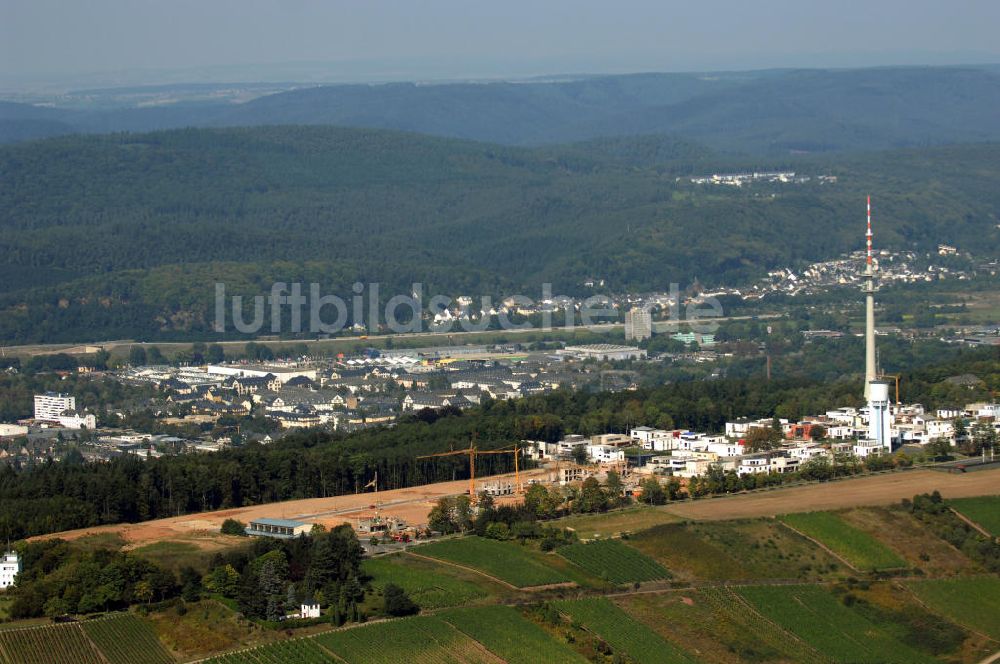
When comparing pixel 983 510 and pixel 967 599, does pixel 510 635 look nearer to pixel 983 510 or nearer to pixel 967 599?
pixel 967 599

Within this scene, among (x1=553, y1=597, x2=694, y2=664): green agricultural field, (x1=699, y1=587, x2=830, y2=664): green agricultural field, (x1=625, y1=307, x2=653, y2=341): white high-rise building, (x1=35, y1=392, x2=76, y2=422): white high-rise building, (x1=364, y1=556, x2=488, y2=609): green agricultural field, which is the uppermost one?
(x1=364, y1=556, x2=488, y2=609): green agricultural field

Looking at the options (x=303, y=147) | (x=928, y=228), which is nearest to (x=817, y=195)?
(x=928, y=228)

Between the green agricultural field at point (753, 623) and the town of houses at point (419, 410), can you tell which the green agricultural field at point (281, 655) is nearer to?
the green agricultural field at point (753, 623)

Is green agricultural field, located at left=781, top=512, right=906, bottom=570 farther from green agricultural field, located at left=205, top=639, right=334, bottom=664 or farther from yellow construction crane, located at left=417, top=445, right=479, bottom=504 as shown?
green agricultural field, located at left=205, top=639, right=334, bottom=664

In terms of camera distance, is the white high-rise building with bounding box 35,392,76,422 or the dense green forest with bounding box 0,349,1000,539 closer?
the dense green forest with bounding box 0,349,1000,539

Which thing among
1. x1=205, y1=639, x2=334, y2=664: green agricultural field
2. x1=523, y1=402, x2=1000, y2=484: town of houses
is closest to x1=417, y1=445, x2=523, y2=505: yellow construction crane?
x1=523, y1=402, x2=1000, y2=484: town of houses

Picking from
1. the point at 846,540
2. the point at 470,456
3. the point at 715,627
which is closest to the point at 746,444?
the point at 470,456

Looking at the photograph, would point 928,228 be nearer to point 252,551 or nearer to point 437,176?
point 437,176
